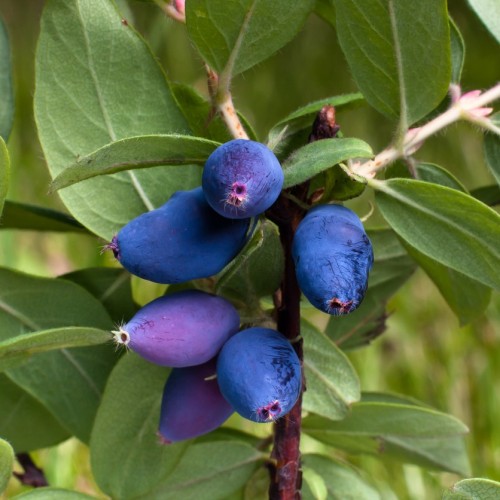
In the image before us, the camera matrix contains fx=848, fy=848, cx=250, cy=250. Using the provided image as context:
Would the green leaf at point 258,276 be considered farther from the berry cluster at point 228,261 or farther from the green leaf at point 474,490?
the green leaf at point 474,490

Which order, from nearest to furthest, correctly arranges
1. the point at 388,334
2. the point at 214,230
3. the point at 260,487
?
1. the point at 214,230
2. the point at 260,487
3. the point at 388,334

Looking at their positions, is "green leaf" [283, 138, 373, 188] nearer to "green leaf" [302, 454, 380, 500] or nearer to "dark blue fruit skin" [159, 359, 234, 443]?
"dark blue fruit skin" [159, 359, 234, 443]

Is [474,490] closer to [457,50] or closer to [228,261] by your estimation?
[228,261]

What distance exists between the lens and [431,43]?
1.45 feet

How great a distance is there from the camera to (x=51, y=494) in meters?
0.47

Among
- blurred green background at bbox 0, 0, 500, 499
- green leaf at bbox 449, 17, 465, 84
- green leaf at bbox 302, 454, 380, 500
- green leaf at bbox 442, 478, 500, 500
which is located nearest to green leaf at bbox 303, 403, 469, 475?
green leaf at bbox 302, 454, 380, 500

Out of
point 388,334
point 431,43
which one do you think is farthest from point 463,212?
point 388,334

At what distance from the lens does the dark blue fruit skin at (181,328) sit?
405 millimetres

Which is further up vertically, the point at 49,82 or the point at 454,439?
the point at 49,82

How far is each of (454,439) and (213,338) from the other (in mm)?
292

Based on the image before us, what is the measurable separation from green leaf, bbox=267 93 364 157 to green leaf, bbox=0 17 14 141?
17 cm

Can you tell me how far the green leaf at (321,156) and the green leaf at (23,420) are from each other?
0.90 feet

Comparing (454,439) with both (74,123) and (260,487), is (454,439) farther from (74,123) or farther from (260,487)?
(74,123)

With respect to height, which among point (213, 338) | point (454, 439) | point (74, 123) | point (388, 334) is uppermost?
point (74, 123)
